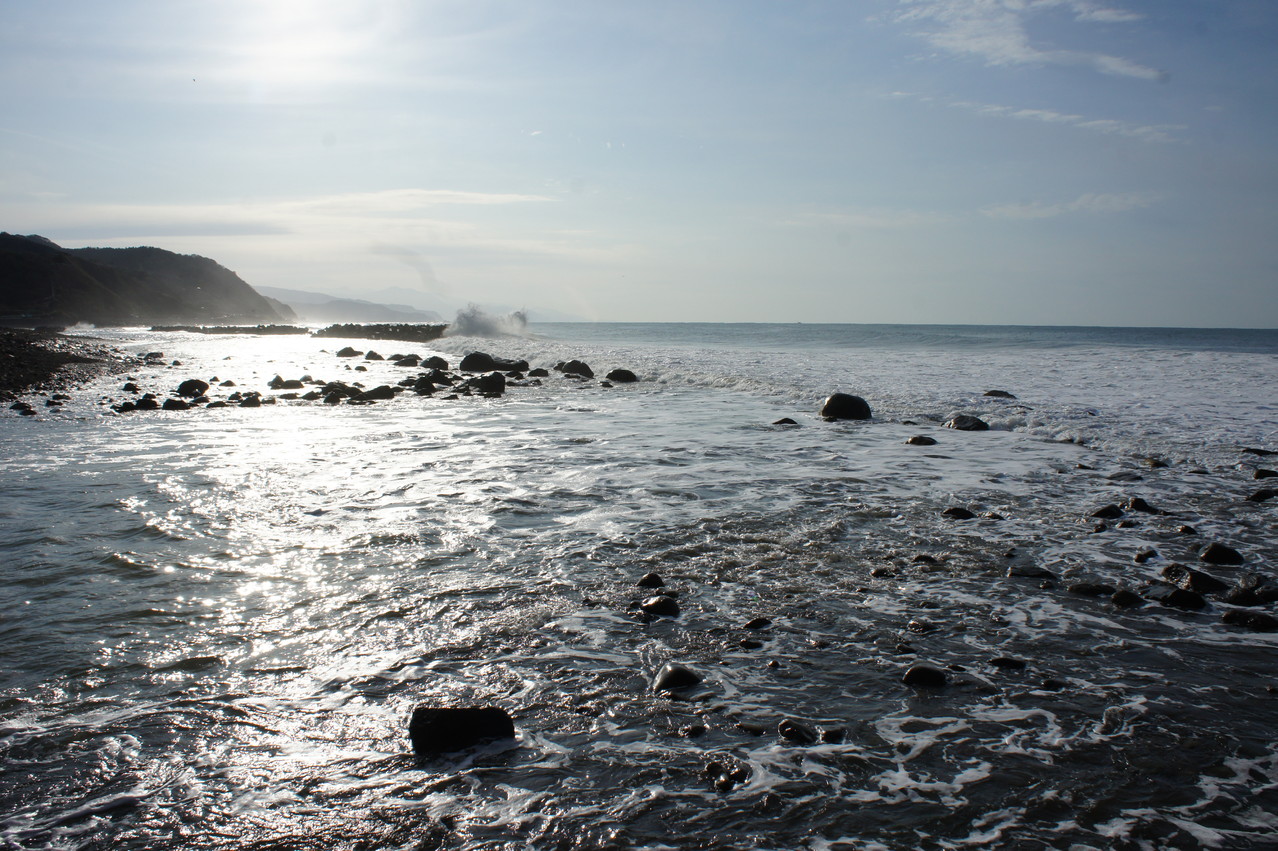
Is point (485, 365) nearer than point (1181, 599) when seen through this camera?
No

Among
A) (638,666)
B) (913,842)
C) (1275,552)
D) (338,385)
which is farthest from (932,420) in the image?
(338,385)

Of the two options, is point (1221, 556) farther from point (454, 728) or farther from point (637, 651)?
point (454, 728)

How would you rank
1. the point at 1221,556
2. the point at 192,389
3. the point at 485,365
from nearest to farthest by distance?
the point at 1221,556 < the point at 192,389 < the point at 485,365

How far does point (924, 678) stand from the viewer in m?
3.91

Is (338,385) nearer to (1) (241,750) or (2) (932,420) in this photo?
(2) (932,420)

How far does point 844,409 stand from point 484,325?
53.9 m

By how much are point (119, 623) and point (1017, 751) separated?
4.91m

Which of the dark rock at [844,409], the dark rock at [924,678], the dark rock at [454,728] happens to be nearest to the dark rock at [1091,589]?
the dark rock at [924,678]

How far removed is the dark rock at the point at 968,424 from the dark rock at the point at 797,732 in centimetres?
1063

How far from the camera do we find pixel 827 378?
22859 millimetres

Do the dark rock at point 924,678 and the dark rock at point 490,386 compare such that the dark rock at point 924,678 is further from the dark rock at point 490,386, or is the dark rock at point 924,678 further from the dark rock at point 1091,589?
the dark rock at point 490,386

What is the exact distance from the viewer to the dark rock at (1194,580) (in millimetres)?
5230

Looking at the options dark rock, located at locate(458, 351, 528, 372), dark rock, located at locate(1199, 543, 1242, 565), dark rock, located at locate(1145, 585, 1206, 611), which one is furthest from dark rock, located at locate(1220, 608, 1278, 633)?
dark rock, located at locate(458, 351, 528, 372)

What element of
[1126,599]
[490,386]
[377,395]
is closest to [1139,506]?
[1126,599]
